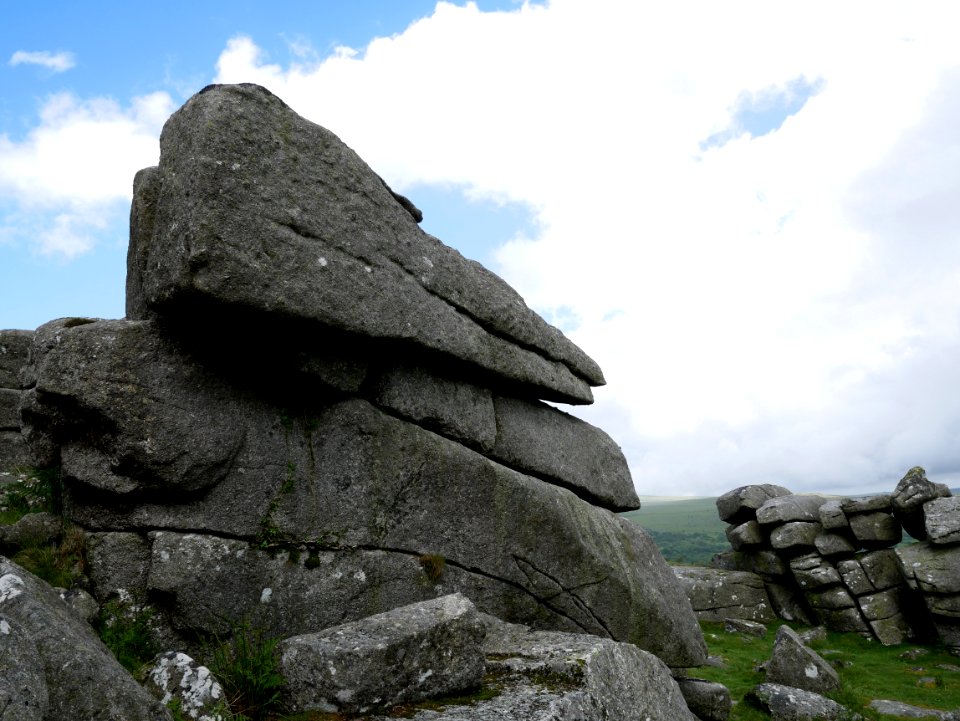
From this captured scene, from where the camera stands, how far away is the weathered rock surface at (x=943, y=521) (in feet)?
104

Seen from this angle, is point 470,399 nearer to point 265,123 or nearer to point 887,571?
point 265,123

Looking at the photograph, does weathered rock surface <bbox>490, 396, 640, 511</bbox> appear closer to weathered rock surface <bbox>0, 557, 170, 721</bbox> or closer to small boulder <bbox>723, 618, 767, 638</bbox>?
weathered rock surface <bbox>0, 557, 170, 721</bbox>

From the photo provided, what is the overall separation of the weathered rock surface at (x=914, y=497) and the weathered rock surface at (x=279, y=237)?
98.9 feet

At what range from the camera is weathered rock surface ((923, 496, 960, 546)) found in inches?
1251

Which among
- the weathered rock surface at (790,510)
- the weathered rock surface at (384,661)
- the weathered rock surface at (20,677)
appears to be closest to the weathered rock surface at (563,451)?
the weathered rock surface at (384,661)

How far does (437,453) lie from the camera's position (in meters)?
13.3

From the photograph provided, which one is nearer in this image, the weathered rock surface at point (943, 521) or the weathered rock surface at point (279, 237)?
the weathered rock surface at point (279, 237)

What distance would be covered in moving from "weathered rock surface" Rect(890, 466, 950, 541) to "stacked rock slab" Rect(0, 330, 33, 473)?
120 ft

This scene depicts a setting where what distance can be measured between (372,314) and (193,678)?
19.4ft

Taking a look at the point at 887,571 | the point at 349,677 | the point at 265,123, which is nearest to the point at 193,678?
the point at 349,677

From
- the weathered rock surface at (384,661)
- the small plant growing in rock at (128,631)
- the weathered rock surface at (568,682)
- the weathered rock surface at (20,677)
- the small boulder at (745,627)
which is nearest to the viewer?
the weathered rock surface at (20,677)

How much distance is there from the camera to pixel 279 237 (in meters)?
10.9

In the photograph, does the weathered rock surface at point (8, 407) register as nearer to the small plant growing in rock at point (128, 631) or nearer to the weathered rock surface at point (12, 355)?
the weathered rock surface at point (12, 355)

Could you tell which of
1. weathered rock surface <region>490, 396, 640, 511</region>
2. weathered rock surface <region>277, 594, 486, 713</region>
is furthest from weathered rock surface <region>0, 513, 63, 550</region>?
weathered rock surface <region>490, 396, 640, 511</region>
